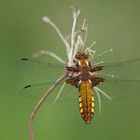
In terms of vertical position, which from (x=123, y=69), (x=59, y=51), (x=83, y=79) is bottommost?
(x=83, y=79)

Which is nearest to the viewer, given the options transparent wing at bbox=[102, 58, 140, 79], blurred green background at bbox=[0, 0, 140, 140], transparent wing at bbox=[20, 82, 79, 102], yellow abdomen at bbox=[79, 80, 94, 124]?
yellow abdomen at bbox=[79, 80, 94, 124]

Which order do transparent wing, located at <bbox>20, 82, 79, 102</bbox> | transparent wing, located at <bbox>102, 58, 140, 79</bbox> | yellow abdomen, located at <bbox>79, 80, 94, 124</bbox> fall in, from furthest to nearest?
transparent wing, located at <bbox>102, 58, 140, 79</bbox> → transparent wing, located at <bbox>20, 82, 79, 102</bbox> → yellow abdomen, located at <bbox>79, 80, 94, 124</bbox>

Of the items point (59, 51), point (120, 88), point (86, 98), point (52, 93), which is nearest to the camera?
point (86, 98)

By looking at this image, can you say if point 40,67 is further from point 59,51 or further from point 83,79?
point 59,51

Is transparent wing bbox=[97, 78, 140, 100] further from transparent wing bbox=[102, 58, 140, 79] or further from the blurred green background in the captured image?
the blurred green background

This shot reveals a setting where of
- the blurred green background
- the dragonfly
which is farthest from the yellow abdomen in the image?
the blurred green background

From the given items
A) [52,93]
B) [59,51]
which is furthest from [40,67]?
[59,51]

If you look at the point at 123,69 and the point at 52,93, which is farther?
the point at 123,69

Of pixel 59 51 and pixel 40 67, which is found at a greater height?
pixel 59 51
